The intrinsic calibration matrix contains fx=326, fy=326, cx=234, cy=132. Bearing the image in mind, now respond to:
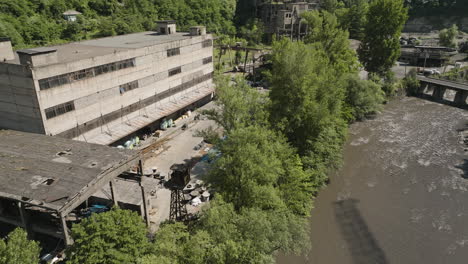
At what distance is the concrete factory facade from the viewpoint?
30.9m

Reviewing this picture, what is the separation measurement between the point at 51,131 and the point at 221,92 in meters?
17.4

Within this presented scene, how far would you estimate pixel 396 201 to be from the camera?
34.1 meters

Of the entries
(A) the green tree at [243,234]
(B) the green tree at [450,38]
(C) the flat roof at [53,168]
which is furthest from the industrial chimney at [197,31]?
(B) the green tree at [450,38]

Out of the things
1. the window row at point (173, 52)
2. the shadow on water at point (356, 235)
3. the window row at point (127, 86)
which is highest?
the window row at point (173, 52)

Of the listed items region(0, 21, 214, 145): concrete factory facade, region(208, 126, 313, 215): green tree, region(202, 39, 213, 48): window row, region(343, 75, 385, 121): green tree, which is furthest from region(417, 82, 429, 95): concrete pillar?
region(208, 126, 313, 215): green tree

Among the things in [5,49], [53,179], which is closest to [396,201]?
[53,179]

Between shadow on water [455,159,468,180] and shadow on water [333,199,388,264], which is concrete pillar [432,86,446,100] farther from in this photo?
shadow on water [333,199,388,264]

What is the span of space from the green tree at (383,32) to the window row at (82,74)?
1868 inches

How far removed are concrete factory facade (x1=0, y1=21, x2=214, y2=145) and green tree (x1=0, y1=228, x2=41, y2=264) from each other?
16.6 metres

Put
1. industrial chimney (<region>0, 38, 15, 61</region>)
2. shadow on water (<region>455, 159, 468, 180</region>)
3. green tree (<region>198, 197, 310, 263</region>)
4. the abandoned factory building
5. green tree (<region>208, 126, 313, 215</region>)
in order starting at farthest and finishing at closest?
1. shadow on water (<region>455, 159, 468, 180</region>)
2. industrial chimney (<region>0, 38, 15, 61</region>)
3. green tree (<region>208, 126, 313, 215</region>)
4. the abandoned factory building
5. green tree (<region>198, 197, 310, 263</region>)

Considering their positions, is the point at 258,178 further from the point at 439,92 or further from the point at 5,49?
the point at 439,92

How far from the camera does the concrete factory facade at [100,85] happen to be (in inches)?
1216

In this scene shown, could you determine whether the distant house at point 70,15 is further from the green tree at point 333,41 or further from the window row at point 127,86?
the green tree at point 333,41

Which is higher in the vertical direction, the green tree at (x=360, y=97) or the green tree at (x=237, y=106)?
the green tree at (x=237, y=106)
